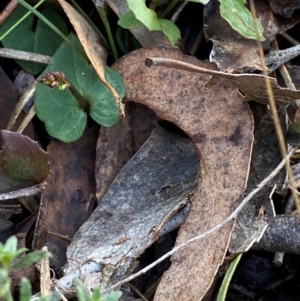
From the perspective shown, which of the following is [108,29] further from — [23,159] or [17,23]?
[23,159]

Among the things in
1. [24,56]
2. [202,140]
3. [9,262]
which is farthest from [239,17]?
[9,262]

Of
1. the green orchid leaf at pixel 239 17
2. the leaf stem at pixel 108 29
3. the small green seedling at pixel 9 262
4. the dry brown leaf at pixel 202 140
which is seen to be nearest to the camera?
the small green seedling at pixel 9 262

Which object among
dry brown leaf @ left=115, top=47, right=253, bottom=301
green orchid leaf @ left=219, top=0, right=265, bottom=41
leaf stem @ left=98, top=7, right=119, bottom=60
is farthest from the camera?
leaf stem @ left=98, top=7, right=119, bottom=60

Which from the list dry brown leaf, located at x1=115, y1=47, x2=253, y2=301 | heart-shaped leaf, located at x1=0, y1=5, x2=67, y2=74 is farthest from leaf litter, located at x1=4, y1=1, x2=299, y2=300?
heart-shaped leaf, located at x1=0, y1=5, x2=67, y2=74

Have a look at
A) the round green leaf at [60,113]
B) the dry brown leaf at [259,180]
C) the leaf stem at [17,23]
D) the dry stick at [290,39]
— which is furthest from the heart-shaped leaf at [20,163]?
the dry stick at [290,39]

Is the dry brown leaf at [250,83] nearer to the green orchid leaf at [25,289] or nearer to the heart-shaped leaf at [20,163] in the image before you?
the heart-shaped leaf at [20,163]

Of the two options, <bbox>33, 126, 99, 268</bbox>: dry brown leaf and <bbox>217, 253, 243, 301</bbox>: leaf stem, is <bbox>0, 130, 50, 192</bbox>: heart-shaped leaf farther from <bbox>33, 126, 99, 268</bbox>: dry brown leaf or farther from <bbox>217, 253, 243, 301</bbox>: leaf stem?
<bbox>217, 253, 243, 301</bbox>: leaf stem
